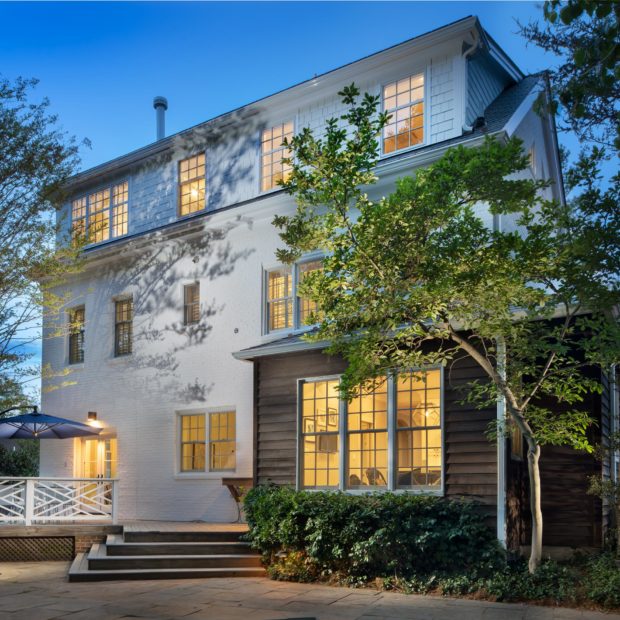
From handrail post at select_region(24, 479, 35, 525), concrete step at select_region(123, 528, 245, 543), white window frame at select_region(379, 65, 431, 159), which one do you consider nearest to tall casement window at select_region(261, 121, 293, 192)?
white window frame at select_region(379, 65, 431, 159)

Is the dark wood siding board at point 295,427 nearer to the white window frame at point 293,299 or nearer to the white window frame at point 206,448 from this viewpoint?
the white window frame at point 293,299

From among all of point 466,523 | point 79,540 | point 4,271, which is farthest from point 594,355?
point 4,271

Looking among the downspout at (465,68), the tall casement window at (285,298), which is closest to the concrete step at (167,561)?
the tall casement window at (285,298)

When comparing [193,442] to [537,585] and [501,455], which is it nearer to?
[501,455]

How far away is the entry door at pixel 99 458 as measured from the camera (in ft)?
60.6

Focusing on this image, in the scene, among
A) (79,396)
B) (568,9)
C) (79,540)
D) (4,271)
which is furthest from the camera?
(79,396)

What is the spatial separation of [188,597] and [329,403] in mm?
4507

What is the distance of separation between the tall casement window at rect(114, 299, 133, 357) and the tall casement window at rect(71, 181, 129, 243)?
69.2 inches

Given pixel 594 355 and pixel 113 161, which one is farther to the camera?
pixel 113 161

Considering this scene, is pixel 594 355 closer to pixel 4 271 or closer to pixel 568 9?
pixel 568 9

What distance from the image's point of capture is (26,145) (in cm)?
1634

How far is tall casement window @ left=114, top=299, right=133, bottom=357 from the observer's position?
18.7 metres

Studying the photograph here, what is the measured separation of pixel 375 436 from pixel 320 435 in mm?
1107

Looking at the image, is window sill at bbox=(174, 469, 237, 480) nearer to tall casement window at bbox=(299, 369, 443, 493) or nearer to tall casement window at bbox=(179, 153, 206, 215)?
tall casement window at bbox=(299, 369, 443, 493)
